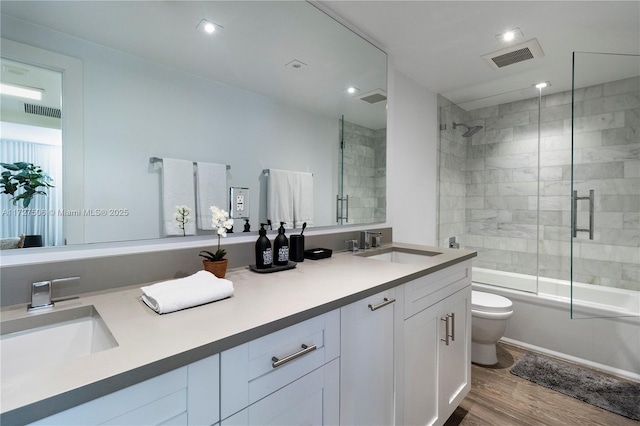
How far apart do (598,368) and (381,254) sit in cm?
200

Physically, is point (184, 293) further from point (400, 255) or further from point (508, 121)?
point (508, 121)

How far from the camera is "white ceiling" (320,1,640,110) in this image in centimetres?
174

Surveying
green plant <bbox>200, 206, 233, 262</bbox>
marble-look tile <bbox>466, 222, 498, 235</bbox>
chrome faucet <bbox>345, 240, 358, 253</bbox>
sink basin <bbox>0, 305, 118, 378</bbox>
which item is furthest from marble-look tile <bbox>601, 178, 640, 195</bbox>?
sink basin <bbox>0, 305, 118, 378</bbox>

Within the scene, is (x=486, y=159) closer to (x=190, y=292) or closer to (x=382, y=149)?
(x=382, y=149)

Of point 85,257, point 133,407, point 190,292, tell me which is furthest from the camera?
point 85,257

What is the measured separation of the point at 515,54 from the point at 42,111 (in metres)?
2.89

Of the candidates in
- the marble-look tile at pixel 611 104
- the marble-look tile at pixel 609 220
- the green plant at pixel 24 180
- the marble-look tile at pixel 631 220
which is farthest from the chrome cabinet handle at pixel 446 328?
the marble-look tile at pixel 611 104

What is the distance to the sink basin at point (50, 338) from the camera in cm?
78

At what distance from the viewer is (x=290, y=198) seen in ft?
5.48

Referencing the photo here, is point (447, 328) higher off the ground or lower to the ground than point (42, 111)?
lower

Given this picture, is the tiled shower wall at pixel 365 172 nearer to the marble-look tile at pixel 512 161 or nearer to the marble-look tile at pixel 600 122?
the marble-look tile at pixel 600 122

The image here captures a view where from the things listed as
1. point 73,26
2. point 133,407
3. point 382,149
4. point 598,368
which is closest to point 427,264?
point 382,149

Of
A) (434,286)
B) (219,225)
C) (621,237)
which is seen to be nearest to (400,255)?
(434,286)

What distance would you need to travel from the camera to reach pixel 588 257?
237 cm
